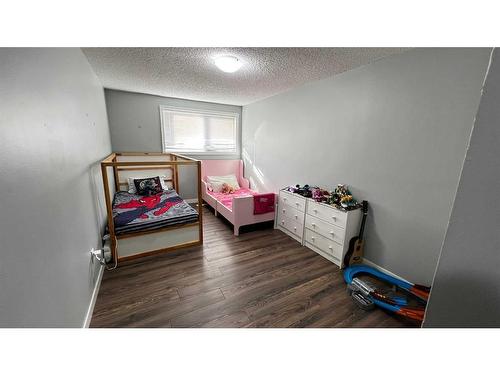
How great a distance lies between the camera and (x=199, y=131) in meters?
4.20

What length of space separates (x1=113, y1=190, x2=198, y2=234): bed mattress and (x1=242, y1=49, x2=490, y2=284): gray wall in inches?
74.3

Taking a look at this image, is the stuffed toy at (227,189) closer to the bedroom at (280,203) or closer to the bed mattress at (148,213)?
the bedroom at (280,203)

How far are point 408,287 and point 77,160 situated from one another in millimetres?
3068

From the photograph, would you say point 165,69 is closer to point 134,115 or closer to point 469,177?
point 134,115

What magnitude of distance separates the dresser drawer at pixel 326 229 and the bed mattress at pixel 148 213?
150 cm

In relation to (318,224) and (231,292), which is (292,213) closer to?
(318,224)

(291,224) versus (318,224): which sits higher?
(318,224)

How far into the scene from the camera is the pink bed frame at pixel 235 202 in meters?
2.84

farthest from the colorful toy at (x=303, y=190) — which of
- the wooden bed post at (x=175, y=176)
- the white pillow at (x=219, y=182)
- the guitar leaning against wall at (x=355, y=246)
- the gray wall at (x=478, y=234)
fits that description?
the wooden bed post at (x=175, y=176)

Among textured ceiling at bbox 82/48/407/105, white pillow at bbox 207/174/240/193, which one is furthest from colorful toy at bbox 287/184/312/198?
white pillow at bbox 207/174/240/193

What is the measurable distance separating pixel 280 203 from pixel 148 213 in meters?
1.87

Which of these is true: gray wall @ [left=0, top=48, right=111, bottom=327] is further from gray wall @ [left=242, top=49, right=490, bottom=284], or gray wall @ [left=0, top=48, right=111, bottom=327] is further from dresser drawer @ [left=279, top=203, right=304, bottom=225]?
gray wall @ [left=242, top=49, right=490, bottom=284]

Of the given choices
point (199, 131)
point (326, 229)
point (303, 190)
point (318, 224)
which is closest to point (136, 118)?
point (199, 131)

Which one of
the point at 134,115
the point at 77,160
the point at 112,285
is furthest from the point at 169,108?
the point at 112,285
